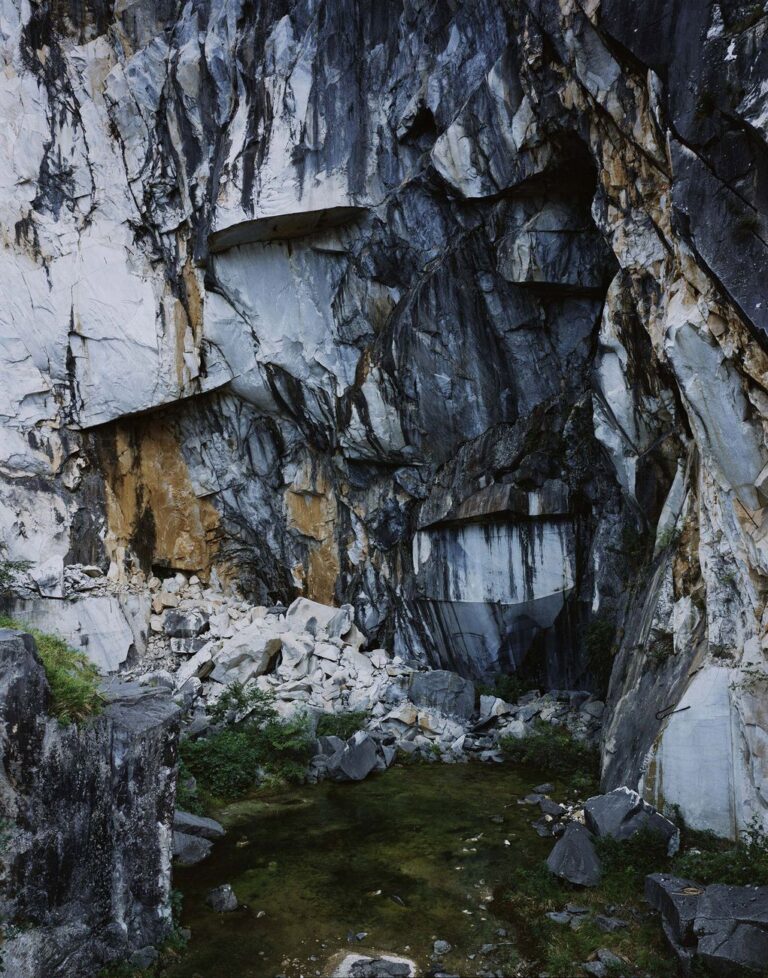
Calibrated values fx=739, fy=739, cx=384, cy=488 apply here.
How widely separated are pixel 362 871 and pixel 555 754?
16.2 ft

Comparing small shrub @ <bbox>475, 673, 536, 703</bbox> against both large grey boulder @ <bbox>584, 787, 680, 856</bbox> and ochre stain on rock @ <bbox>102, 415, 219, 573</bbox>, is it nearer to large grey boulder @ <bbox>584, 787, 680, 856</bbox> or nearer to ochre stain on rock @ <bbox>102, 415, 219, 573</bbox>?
large grey boulder @ <bbox>584, 787, 680, 856</bbox>

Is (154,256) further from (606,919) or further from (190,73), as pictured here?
(606,919)

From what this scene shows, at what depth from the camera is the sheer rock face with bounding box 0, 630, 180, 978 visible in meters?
6.25

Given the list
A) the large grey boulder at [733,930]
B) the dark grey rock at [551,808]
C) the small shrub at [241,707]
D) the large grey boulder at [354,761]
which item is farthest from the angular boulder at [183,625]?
the large grey boulder at [733,930]

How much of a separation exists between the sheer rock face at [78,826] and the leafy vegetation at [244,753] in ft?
14.8

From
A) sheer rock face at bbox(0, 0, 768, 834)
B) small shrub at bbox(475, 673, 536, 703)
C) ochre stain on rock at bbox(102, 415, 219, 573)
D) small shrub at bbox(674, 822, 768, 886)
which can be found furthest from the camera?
ochre stain on rock at bbox(102, 415, 219, 573)

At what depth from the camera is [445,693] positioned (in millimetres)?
16516

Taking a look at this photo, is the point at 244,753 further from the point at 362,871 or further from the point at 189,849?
the point at 362,871

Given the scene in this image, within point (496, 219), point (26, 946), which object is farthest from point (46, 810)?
point (496, 219)

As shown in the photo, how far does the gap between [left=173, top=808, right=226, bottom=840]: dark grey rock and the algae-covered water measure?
0.75ft

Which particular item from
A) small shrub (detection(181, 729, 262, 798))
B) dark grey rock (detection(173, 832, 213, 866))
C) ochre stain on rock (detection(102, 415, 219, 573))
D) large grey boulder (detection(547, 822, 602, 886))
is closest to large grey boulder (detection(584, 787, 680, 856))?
large grey boulder (detection(547, 822, 602, 886))

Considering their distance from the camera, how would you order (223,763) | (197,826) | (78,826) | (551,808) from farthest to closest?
(223,763), (551,808), (197,826), (78,826)

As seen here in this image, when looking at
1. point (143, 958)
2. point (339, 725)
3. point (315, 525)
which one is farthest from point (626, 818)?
point (315, 525)

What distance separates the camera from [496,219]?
16.2 meters
